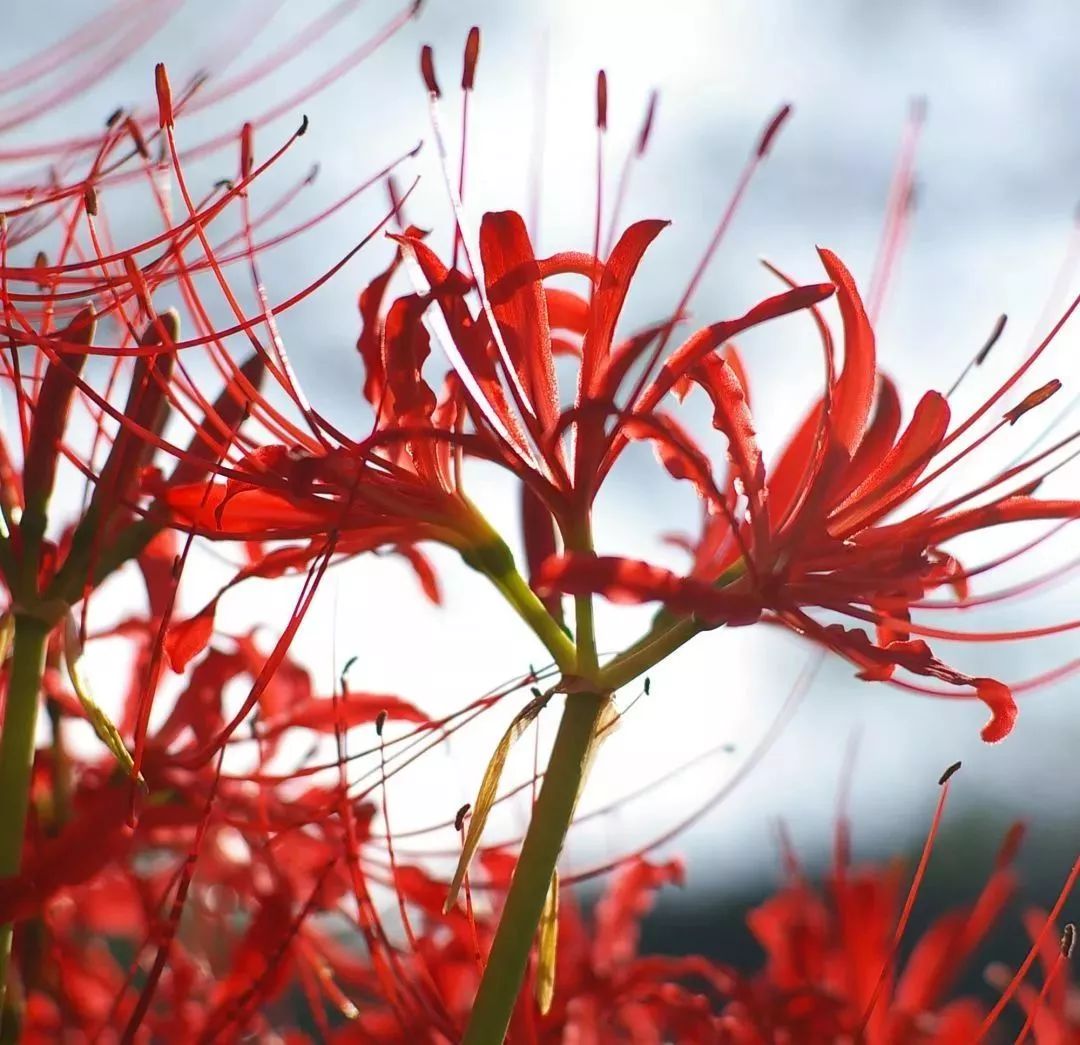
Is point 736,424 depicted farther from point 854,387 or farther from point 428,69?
point 428,69

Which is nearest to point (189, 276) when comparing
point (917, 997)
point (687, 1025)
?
point (687, 1025)

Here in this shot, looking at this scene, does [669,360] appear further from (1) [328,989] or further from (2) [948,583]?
(1) [328,989]

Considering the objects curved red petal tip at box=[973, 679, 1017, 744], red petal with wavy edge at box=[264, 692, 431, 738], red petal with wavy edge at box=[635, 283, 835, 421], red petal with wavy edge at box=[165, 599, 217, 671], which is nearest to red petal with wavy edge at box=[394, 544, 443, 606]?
red petal with wavy edge at box=[264, 692, 431, 738]

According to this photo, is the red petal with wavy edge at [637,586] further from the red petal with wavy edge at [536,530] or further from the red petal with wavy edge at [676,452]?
the red petal with wavy edge at [536,530]

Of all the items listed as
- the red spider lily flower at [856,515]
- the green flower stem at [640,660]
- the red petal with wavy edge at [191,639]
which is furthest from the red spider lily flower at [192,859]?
the red spider lily flower at [856,515]

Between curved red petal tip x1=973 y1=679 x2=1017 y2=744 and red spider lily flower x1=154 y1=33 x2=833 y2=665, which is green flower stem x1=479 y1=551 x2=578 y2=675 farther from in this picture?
curved red petal tip x1=973 y1=679 x2=1017 y2=744
